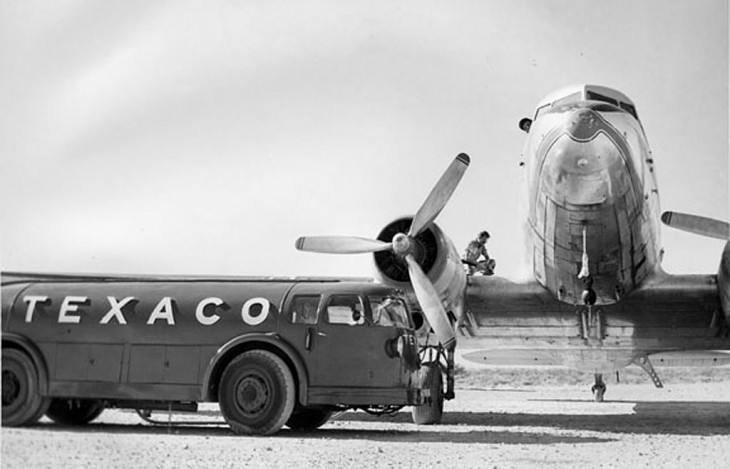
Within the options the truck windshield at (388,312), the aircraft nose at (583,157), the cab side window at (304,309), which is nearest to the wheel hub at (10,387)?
the cab side window at (304,309)

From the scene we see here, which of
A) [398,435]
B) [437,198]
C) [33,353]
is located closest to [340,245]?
[437,198]

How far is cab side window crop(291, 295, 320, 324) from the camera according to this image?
28.3 feet

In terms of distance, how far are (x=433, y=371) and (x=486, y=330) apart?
5310 mm

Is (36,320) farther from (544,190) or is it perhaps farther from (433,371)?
(544,190)

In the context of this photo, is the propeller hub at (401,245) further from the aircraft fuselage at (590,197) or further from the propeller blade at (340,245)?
the aircraft fuselage at (590,197)

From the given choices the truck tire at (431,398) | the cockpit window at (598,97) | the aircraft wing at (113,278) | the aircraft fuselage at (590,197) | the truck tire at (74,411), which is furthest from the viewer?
the cockpit window at (598,97)

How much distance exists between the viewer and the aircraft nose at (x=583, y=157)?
405 inches

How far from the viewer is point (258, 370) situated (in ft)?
27.7

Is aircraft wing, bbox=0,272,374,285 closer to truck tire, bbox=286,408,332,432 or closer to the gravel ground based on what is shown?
the gravel ground

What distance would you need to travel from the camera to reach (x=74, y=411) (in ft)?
22.1

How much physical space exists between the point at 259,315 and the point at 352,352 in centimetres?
111

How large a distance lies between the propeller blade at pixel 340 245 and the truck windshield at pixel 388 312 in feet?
9.74

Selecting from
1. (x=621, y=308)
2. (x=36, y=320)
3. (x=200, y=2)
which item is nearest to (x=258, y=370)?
(x=36, y=320)

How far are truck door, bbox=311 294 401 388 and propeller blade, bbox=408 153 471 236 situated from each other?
3.60 m
